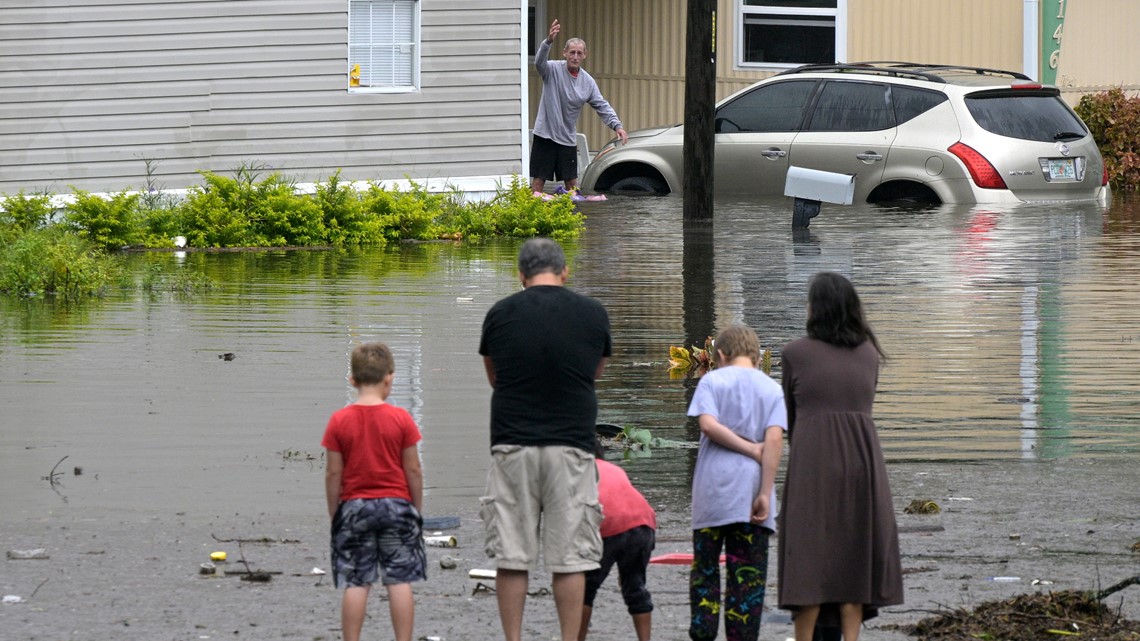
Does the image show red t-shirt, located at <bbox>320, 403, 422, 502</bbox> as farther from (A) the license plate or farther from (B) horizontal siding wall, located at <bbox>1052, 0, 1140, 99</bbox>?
(B) horizontal siding wall, located at <bbox>1052, 0, 1140, 99</bbox>

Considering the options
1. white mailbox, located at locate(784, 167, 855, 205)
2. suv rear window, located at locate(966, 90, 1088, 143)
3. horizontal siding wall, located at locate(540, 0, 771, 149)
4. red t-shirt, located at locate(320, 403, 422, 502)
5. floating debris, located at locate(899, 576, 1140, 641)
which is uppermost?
horizontal siding wall, located at locate(540, 0, 771, 149)

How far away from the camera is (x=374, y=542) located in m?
5.79

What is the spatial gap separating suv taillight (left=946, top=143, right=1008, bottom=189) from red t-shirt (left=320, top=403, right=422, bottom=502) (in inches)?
533

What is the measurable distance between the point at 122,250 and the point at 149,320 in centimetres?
395

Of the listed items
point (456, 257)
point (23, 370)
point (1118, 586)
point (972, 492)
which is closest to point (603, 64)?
point (456, 257)

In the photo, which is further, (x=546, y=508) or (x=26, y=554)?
(x=26, y=554)

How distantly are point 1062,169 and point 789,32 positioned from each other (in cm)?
776

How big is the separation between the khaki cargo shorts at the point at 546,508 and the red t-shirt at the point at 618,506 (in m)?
0.12

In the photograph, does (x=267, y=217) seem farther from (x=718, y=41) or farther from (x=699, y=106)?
(x=718, y=41)

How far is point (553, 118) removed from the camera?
19531mm

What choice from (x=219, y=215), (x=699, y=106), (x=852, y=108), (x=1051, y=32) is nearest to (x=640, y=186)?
(x=852, y=108)

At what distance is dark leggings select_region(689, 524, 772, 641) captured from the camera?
5836mm

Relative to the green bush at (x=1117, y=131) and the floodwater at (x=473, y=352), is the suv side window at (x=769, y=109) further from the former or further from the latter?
the green bush at (x=1117, y=131)

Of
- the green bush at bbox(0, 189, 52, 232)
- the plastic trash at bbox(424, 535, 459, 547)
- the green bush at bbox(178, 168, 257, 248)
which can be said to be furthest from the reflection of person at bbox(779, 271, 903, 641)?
the green bush at bbox(0, 189, 52, 232)
